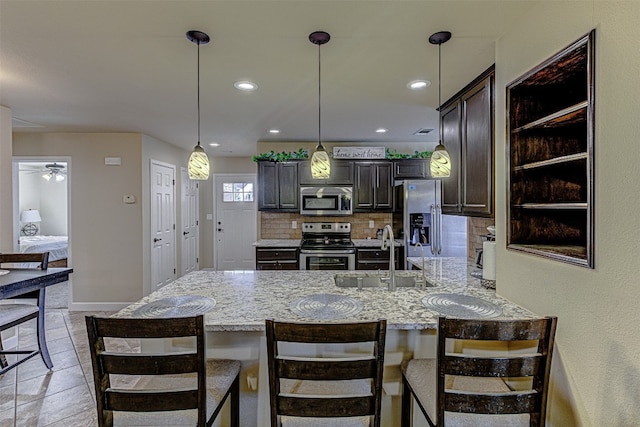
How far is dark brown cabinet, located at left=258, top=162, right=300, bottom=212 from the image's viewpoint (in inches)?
187

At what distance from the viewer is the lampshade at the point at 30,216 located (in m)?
7.62

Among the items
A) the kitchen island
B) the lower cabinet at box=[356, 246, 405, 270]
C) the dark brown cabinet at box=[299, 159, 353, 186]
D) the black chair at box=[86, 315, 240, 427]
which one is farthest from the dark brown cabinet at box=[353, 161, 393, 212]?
the black chair at box=[86, 315, 240, 427]

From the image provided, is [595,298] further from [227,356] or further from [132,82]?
[132,82]

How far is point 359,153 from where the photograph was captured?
4.73 metres

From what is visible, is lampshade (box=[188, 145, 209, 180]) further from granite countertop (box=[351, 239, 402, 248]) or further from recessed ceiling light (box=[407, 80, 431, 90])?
granite countertop (box=[351, 239, 402, 248])

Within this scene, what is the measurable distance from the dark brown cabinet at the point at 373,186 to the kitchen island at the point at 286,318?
266 cm

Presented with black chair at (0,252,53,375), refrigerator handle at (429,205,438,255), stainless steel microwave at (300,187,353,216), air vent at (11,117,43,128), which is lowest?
black chair at (0,252,53,375)

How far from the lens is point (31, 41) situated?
1.97 m

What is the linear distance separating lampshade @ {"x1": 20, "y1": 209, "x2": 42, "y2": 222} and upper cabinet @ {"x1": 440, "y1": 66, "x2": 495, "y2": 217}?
9.13 meters

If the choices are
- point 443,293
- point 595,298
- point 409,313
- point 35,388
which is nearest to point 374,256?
point 443,293

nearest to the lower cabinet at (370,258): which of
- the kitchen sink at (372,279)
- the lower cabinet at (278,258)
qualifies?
the lower cabinet at (278,258)

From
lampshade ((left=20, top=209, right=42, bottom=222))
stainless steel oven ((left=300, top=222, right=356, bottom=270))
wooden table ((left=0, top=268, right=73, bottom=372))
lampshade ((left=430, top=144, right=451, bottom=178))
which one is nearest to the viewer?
lampshade ((left=430, top=144, right=451, bottom=178))

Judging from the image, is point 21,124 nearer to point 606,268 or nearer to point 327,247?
point 327,247

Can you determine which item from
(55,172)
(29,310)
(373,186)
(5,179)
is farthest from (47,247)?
(373,186)
